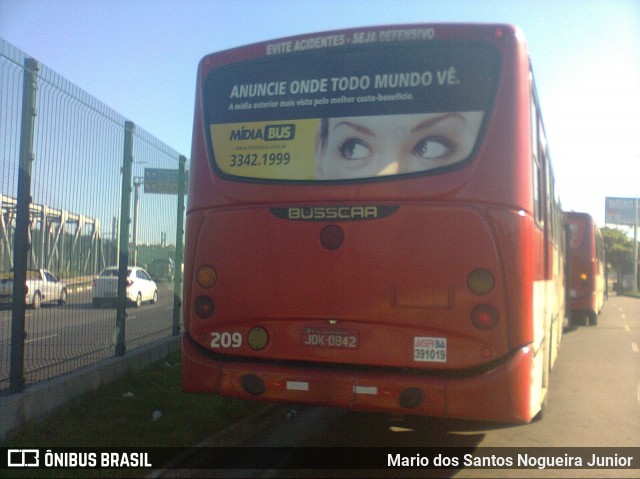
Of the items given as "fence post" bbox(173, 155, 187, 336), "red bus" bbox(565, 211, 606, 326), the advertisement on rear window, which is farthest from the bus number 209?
"red bus" bbox(565, 211, 606, 326)

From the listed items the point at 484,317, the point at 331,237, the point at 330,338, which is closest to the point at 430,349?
the point at 484,317

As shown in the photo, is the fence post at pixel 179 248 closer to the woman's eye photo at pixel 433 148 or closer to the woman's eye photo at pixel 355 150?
the woman's eye photo at pixel 355 150

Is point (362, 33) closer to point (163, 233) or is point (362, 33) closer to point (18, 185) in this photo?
point (18, 185)

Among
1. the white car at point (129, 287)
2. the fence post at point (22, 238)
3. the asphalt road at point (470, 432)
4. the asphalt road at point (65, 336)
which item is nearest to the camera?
the asphalt road at point (470, 432)

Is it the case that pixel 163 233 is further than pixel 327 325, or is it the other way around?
pixel 163 233

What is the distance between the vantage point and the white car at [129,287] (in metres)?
8.46

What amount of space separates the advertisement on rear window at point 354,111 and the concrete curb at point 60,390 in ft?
8.61

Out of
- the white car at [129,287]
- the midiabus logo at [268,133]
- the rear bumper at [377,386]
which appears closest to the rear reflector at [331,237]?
the midiabus logo at [268,133]

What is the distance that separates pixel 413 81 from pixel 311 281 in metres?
1.77

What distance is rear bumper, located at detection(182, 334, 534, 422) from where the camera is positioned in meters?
5.05

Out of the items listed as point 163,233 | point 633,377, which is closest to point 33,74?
point 163,233

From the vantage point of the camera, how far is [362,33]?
5.78 m

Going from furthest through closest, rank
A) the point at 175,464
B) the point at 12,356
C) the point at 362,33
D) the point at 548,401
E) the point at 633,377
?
the point at 633,377
the point at 548,401
the point at 12,356
the point at 362,33
the point at 175,464

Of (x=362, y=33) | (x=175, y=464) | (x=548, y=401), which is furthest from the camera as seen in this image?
(x=548, y=401)
